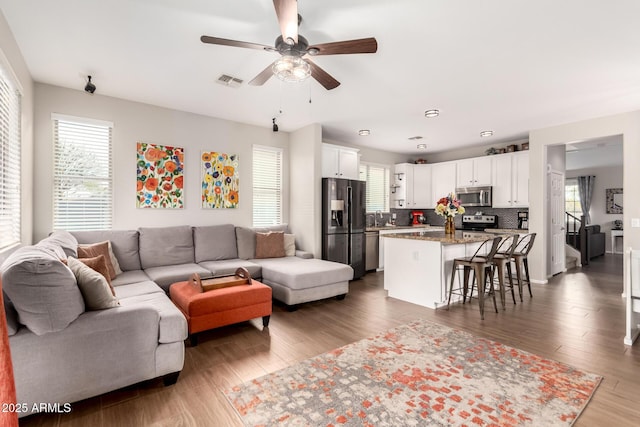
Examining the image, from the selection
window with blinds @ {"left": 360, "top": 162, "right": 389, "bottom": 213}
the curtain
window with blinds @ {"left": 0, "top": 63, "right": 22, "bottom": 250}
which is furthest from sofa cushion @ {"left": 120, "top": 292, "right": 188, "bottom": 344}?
the curtain

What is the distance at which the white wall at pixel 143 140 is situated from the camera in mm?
3617

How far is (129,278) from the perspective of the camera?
3438 mm

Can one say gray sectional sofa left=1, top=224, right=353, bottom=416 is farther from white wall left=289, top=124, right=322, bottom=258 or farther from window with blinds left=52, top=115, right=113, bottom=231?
white wall left=289, top=124, right=322, bottom=258

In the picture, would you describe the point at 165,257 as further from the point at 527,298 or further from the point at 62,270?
the point at 527,298

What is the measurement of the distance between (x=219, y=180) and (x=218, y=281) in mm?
2098

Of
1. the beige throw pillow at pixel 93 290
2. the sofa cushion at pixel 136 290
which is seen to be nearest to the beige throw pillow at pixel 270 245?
the sofa cushion at pixel 136 290

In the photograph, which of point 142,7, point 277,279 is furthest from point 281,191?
point 142,7

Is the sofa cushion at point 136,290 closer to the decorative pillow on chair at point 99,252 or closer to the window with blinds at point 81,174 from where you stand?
the decorative pillow on chair at point 99,252

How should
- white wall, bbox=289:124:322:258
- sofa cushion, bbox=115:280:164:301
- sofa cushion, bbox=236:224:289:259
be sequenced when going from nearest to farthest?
sofa cushion, bbox=115:280:164:301, sofa cushion, bbox=236:224:289:259, white wall, bbox=289:124:322:258

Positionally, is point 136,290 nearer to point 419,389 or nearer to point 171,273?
point 171,273

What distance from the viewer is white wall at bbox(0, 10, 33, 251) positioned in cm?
265

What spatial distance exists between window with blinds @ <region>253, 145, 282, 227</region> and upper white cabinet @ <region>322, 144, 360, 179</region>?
2.73ft

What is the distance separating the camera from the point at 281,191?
A: 5586 millimetres

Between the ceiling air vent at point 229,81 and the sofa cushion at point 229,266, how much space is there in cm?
221
